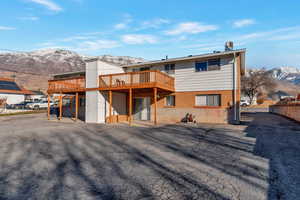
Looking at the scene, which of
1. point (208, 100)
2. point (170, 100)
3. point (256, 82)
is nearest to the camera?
point (208, 100)

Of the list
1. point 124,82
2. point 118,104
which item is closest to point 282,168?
point 124,82

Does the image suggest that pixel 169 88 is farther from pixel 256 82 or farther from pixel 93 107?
pixel 256 82

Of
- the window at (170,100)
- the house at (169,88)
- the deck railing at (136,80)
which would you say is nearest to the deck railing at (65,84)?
the house at (169,88)

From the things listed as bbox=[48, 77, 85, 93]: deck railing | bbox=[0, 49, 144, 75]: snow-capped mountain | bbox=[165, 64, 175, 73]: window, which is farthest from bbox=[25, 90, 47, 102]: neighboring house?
bbox=[0, 49, 144, 75]: snow-capped mountain

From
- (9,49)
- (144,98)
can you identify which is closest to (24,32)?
(9,49)

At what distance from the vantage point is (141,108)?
16984mm

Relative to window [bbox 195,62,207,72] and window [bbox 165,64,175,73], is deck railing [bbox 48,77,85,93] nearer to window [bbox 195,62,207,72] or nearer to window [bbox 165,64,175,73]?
window [bbox 165,64,175,73]

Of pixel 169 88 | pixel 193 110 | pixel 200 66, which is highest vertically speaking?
pixel 200 66

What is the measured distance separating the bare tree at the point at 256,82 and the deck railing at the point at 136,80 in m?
32.8

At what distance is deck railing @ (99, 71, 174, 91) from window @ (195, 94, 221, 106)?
2423 millimetres

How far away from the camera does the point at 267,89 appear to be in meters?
40.9

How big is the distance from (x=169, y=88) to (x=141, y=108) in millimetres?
4154

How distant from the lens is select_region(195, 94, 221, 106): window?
44.8ft

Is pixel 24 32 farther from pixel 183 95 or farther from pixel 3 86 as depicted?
pixel 183 95
